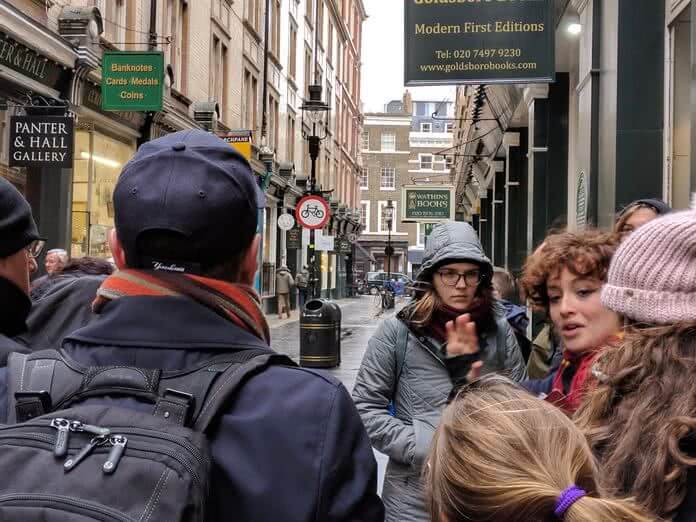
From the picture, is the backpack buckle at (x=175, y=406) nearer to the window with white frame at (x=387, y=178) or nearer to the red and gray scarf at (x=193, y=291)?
the red and gray scarf at (x=193, y=291)

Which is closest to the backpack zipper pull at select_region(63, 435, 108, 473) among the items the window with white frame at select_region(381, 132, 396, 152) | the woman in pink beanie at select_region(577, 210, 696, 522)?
the woman in pink beanie at select_region(577, 210, 696, 522)

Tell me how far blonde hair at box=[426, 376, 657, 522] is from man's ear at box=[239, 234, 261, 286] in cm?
52

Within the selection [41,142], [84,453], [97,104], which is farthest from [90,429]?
[97,104]

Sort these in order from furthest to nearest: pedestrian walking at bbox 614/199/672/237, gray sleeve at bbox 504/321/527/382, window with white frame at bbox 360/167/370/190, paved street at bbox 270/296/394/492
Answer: window with white frame at bbox 360/167/370/190
paved street at bbox 270/296/394/492
pedestrian walking at bbox 614/199/672/237
gray sleeve at bbox 504/321/527/382

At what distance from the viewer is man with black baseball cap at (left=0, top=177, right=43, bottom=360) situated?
2.32m

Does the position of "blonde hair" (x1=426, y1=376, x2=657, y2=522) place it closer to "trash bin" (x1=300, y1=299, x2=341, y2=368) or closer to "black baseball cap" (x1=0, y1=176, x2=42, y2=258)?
"black baseball cap" (x1=0, y1=176, x2=42, y2=258)

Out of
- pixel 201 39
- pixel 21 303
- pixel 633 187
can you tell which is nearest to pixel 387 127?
pixel 201 39

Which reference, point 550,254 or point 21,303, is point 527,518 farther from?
point 550,254

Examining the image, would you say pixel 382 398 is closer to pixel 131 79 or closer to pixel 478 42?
pixel 478 42

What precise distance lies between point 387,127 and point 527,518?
268 feet

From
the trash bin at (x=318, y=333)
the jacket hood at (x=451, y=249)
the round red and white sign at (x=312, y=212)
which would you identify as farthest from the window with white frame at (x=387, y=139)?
the jacket hood at (x=451, y=249)

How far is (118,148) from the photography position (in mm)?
16906

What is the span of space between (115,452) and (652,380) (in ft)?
3.23

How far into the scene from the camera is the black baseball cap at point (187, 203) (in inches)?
61.7
